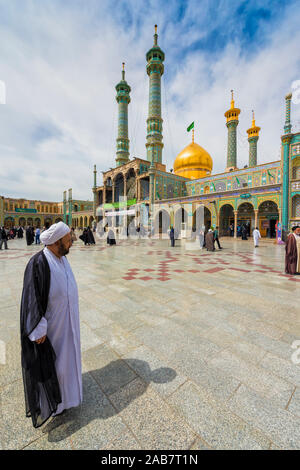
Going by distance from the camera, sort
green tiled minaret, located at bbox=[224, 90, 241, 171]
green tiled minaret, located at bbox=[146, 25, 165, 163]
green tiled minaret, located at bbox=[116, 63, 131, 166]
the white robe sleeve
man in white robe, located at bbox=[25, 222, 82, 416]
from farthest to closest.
Answer: green tiled minaret, located at bbox=[116, 63, 131, 166], green tiled minaret, located at bbox=[146, 25, 165, 163], green tiled minaret, located at bbox=[224, 90, 241, 171], man in white robe, located at bbox=[25, 222, 82, 416], the white robe sleeve

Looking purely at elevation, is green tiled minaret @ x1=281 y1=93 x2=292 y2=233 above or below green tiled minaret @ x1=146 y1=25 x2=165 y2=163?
below

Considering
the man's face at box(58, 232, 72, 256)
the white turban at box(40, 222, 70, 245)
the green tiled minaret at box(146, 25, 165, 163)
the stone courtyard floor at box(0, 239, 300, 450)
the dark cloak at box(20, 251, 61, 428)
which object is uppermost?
the green tiled minaret at box(146, 25, 165, 163)

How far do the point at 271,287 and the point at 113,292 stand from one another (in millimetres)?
3516

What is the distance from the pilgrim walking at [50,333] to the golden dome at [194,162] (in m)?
31.1

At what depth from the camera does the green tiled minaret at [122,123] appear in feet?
125

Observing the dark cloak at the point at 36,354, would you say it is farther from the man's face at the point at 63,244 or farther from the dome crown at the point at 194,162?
the dome crown at the point at 194,162

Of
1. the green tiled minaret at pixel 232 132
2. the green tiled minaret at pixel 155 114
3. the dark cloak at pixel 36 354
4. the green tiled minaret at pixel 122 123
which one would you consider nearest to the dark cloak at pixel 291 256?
the dark cloak at pixel 36 354

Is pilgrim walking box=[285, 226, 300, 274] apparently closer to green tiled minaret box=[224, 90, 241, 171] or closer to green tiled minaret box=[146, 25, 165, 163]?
green tiled minaret box=[224, 90, 241, 171]

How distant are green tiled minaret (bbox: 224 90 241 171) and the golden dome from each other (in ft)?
15.2

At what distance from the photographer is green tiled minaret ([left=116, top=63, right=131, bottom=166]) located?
37969 millimetres

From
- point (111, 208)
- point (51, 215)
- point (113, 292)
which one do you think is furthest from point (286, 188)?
point (51, 215)

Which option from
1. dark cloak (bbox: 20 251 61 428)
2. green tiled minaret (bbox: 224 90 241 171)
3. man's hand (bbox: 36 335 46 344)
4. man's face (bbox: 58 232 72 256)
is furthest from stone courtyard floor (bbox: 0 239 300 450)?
green tiled minaret (bbox: 224 90 241 171)

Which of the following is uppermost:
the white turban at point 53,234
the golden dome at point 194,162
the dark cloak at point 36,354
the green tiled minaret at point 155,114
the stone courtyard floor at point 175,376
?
the green tiled minaret at point 155,114
